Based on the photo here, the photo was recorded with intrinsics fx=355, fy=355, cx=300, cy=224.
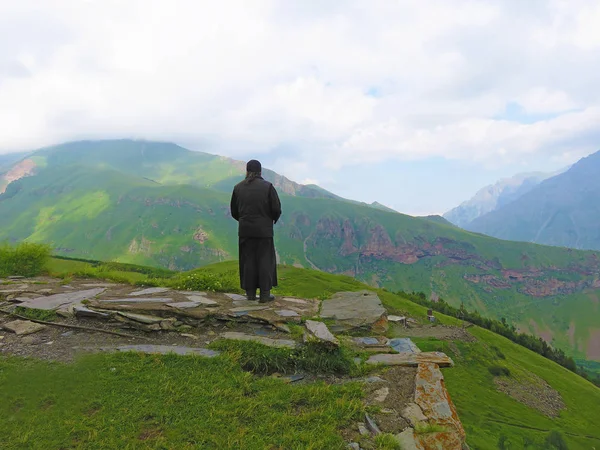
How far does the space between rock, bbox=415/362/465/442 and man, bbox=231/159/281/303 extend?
538 cm

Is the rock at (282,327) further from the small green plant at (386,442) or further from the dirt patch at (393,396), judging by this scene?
the small green plant at (386,442)

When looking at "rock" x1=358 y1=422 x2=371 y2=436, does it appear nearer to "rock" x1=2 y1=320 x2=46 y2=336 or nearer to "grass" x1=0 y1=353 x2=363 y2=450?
"grass" x1=0 y1=353 x2=363 y2=450

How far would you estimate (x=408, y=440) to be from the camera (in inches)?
198

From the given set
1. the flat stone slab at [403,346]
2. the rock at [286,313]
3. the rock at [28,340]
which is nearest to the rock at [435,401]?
the flat stone slab at [403,346]

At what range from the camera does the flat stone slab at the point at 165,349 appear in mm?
7609

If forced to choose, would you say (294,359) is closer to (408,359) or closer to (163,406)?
(408,359)

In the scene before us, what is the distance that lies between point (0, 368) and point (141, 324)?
2.94 m

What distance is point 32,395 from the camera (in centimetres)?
596

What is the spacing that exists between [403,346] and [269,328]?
3512 millimetres

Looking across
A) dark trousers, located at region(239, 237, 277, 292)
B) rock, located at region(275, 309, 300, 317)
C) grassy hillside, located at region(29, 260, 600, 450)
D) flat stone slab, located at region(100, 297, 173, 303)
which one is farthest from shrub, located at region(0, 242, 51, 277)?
rock, located at region(275, 309, 300, 317)

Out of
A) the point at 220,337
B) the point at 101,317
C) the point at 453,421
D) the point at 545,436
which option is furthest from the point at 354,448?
the point at 545,436

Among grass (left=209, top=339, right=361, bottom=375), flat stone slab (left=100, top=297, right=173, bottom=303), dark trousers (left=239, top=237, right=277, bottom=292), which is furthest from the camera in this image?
dark trousers (left=239, top=237, right=277, bottom=292)

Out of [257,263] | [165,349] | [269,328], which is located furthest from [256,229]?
[165,349]

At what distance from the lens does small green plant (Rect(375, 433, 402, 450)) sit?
481cm
